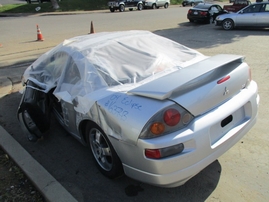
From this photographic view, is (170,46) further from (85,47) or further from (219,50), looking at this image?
(219,50)

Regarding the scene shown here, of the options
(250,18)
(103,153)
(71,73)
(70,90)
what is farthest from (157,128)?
(250,18)

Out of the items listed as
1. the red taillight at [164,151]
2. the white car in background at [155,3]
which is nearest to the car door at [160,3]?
the white car in background at [155,3]

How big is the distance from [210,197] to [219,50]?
23.9ft

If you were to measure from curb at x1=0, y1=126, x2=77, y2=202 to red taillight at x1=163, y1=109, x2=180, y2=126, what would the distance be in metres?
1.27

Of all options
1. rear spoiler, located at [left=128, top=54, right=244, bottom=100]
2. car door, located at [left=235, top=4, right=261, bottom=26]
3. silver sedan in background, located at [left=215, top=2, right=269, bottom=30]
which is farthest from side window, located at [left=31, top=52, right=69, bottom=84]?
car door, located at [left=235, top=4, right=261, bottom=26]

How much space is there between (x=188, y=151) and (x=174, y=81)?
0.68 m

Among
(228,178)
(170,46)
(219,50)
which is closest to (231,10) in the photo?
(219,50)

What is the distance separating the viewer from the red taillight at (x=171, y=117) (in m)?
2.21

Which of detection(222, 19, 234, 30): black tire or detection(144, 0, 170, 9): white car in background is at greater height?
detection(144, 0, 170, 9): white car in background

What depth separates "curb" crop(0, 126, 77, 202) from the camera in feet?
8.62

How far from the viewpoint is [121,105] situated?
95.4 inches

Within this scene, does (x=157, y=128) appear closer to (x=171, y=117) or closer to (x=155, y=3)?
(x=171, y=117)

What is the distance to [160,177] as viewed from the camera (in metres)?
2.23

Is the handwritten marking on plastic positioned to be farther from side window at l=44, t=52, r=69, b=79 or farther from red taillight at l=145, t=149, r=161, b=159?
side window at l=44, t=52, r=69, b=79
